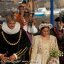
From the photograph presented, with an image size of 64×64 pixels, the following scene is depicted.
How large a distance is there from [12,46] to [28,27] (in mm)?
879

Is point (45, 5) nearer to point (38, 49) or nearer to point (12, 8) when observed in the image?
point (12, 8)

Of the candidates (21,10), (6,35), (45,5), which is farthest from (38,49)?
(45,5)

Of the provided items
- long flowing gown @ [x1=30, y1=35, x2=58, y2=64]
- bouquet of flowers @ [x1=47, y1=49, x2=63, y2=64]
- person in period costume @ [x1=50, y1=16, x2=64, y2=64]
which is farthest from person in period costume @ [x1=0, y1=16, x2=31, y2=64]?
person in period costume @ [x1=50, y1=16, x2=64, y2=64]

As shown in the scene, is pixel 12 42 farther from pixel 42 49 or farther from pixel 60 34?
pixel 60 34

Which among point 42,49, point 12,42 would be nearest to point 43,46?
point 42,49

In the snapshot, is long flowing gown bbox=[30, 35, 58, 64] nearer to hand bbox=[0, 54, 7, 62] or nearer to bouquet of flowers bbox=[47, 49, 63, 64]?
bouquet of flowers bbox=[47, 49, 63, 64]

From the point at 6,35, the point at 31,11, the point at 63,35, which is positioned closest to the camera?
the point at 6,35

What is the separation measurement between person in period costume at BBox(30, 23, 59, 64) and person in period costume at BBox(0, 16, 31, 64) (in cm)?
19

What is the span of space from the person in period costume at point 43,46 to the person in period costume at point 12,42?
190mm

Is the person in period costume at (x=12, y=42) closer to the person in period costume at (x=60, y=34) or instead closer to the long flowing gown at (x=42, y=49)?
the long flowing gown at (x=42, y=49)

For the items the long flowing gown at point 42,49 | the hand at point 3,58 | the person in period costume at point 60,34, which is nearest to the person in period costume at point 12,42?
the hand at point 3,58

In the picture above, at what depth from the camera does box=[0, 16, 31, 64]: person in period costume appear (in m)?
7.10

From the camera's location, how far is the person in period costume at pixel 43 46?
281 inches

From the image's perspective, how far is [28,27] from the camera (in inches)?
312
